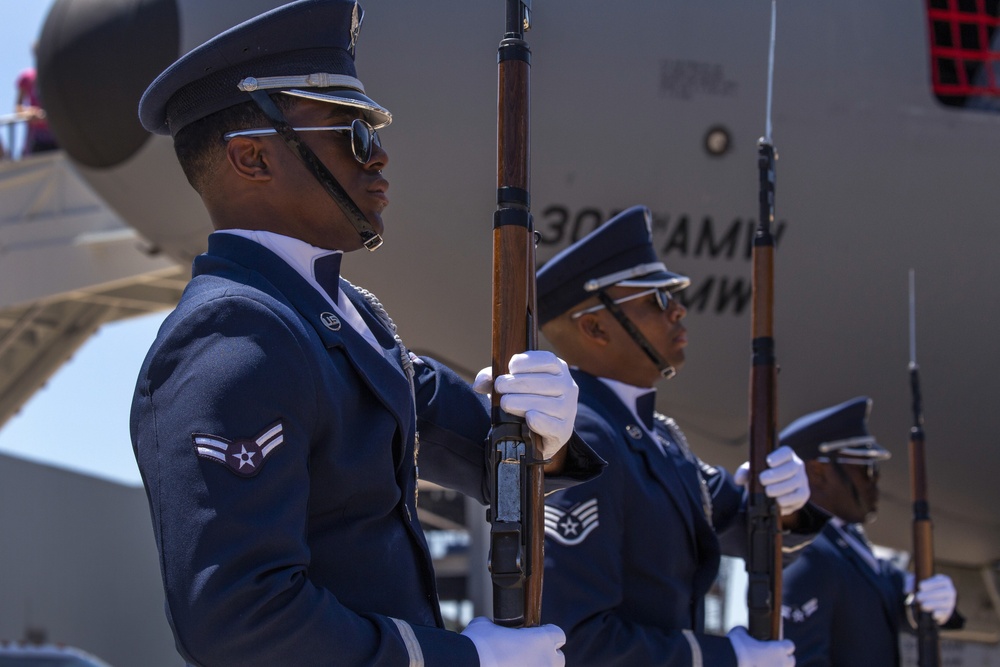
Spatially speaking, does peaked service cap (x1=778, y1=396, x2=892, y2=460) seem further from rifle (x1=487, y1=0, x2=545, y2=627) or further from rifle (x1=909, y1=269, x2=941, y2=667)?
rifle (x1=487, y1=0, x2=545, y2=627)

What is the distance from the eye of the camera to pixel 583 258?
3336mm

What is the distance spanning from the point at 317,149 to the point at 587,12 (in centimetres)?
312

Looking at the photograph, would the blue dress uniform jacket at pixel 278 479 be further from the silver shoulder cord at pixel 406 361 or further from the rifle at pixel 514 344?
the rifle at pixel 514 344

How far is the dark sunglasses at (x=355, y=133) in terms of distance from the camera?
1.96 meters

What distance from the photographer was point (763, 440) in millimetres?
3193

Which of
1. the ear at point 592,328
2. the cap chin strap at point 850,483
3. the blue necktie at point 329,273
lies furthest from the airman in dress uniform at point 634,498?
the cap chin strap at point 850,483

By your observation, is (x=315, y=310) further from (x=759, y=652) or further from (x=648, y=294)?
(x=648, y=294)

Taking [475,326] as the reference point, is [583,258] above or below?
above

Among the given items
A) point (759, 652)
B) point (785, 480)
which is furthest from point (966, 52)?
point (759, 652)

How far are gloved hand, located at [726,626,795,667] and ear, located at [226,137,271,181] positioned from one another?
1.47 meters

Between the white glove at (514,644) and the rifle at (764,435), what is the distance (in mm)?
1301

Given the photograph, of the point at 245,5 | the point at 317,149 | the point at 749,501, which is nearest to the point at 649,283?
the point at 749,501

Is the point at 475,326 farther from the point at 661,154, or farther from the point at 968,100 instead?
the point at 968,100

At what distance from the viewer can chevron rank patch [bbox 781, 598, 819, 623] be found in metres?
4.21
